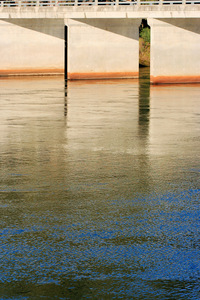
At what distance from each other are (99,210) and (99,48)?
3925 cm

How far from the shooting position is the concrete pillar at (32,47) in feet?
178

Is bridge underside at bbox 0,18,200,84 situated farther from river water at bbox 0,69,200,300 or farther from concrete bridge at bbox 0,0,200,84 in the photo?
river water at bbox 0,69,200,300

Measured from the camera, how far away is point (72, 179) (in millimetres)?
12797

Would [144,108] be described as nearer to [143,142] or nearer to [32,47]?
[143,142]

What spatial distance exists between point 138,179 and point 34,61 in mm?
43866

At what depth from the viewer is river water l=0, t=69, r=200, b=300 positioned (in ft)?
24.0

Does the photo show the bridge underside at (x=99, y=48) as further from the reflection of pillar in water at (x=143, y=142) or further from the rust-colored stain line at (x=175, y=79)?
the reflection of pillar in water at (x=143, y=142)

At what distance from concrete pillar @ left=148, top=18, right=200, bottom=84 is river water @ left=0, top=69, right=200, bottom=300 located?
22721 mm

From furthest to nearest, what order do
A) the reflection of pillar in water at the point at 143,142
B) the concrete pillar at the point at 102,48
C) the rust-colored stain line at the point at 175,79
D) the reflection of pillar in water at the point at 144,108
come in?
the concrete pillar at the point at 102,48 → the rust-colored stain line at the point at 175,79 → the reflection of pillar in water at the point at 144,108 → the reflection of pillar in water at the point at 143,142

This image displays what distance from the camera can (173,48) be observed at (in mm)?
45031

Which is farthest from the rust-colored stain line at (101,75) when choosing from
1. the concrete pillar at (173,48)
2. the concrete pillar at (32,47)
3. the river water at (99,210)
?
the river water at (99,210)

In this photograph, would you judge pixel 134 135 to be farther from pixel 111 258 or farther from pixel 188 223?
pixel 111 258

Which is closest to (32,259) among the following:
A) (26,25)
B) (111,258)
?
(111,258)

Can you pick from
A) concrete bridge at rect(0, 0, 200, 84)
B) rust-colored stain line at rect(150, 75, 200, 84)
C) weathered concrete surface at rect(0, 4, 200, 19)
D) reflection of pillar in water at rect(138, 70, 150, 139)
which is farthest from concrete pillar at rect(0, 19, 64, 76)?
rust-colored stain line at rect(150, 75, 200, 84)
